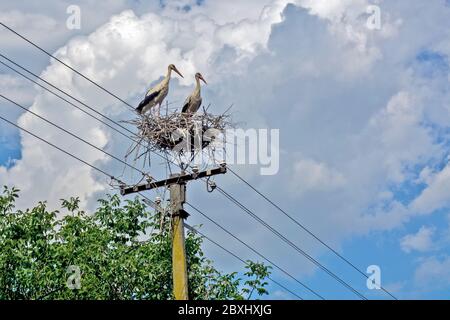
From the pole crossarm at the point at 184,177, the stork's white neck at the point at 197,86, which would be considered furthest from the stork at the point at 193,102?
the pole crossarm at the point at 184,177

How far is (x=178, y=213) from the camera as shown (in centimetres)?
1547

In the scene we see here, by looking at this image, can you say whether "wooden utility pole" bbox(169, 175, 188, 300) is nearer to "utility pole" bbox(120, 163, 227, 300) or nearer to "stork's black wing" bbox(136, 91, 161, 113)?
"utility pole" bbox(120, 163, 227, 300)

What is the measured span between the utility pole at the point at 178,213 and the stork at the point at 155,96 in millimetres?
2742

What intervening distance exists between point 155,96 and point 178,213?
4733 millimetres

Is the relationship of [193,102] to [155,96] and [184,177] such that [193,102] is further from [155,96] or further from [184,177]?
[184,177]

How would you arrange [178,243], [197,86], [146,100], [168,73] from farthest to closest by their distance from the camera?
[168,73] < [197,86] < [146,100] < [178,243]

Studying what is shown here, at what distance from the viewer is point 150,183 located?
1614 centimetres

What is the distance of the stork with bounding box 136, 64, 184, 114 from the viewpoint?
751 inches

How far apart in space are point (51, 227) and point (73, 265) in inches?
69.7

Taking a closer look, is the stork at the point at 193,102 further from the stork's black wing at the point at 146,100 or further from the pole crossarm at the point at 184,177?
the pole crossarm at the point at 184,177

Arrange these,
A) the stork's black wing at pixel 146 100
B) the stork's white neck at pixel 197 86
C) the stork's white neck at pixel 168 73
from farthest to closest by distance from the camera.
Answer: the stork's white neck at pixel 168 73, the stork's white neck at pixel 197 86, the stork's black wing at pixel 146 100

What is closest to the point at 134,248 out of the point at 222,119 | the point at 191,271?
the point at 191,271

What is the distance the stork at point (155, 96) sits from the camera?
19.1 meters

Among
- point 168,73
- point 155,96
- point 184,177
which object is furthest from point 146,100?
point 184,177
